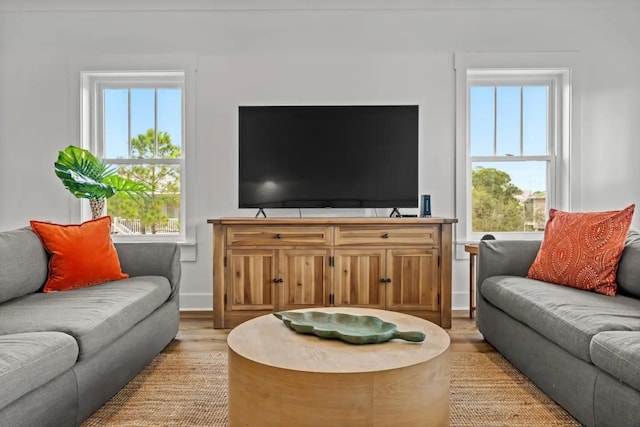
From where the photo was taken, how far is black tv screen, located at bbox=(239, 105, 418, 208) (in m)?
3.79

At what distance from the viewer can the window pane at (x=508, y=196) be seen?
13.4 ft

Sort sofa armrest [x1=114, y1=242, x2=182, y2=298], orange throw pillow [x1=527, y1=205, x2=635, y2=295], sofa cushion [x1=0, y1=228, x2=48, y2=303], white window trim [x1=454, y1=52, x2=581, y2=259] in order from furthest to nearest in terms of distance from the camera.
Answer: white window trim [x1=454, y1=52, x2=581, y2=259]
sofa armrest [x1=114, y1=242, x2=182, y2=298]
orange throw pillow [x1=527, y1=205, x2=635, y2=295]
sofa cushion [x1=0, y1=228, x2=48, y2=303]

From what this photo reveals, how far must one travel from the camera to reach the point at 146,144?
411 centimetres

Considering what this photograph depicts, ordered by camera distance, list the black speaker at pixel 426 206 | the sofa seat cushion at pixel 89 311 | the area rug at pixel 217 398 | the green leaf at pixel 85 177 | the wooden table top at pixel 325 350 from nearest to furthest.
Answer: the wooden table top at pixel 325 350
the sofa seat cushion at pixel 89 311
the area rug at pixel 217 398
the green leaf at pixel 85 177
the black speaker at pixel 426 206

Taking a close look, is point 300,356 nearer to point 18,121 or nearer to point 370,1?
point 370,1

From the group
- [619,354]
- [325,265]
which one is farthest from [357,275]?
[619,354]

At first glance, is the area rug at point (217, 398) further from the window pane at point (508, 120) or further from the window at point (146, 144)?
the window pane at point (508, 120)

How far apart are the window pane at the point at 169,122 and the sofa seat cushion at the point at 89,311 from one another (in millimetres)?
1673

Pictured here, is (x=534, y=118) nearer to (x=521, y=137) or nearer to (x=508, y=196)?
(x=521, y=137)

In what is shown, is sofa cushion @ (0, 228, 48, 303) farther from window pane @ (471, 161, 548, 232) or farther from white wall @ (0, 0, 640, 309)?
window pane @ (471, 161, 548, 232)

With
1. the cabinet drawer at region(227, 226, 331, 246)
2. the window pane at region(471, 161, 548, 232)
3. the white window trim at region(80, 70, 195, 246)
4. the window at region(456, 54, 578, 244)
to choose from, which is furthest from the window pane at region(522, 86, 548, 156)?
the white window trim at region(80, 70, 195, 246)

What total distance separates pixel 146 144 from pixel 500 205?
3.12 meters

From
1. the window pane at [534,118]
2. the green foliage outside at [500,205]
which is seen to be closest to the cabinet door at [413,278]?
the green foliage outside at [500,205]

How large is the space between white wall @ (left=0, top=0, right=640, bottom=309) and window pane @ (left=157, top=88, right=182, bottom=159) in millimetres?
223
